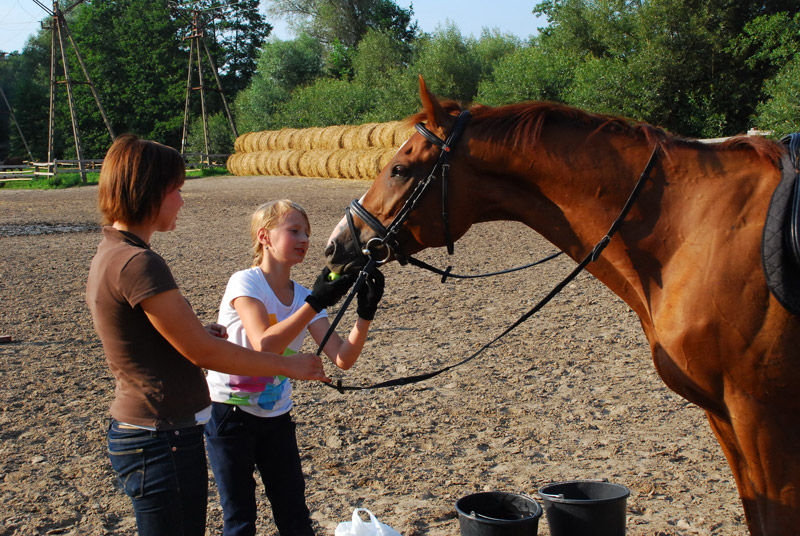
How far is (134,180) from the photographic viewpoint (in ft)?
6.82

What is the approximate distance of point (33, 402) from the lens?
15.4 feet

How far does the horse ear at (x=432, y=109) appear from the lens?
8.55ft

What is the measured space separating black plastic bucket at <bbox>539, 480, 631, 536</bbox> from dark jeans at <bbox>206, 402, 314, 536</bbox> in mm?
1033

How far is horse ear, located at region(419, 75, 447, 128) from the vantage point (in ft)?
8.55

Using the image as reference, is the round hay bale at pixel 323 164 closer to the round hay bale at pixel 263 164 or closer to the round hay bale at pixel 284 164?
the round hay bale at pixel 284 164

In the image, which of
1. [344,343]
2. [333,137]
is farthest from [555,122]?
[333,137]

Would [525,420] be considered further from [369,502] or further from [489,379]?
[369,502]

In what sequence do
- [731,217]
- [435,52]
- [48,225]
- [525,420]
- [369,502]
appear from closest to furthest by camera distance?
1. [731,217]
2. [369,502]
3. [525,420]
4. [48,225]
5. [435,52]

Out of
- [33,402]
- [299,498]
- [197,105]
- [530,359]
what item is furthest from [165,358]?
[197,105]

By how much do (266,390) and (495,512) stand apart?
3.72ft

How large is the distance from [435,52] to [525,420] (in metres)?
31.7

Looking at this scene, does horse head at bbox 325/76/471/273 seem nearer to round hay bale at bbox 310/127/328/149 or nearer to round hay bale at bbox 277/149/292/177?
round hay bale at bbox 310/127/328/149

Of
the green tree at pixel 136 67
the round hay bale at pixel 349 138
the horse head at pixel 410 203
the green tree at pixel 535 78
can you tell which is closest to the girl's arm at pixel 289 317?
the horse head at pixel 410 203

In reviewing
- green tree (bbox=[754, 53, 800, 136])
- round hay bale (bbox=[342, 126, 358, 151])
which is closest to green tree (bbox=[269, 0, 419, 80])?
round hay bale (bbox=[342, 126, 358, 151])
